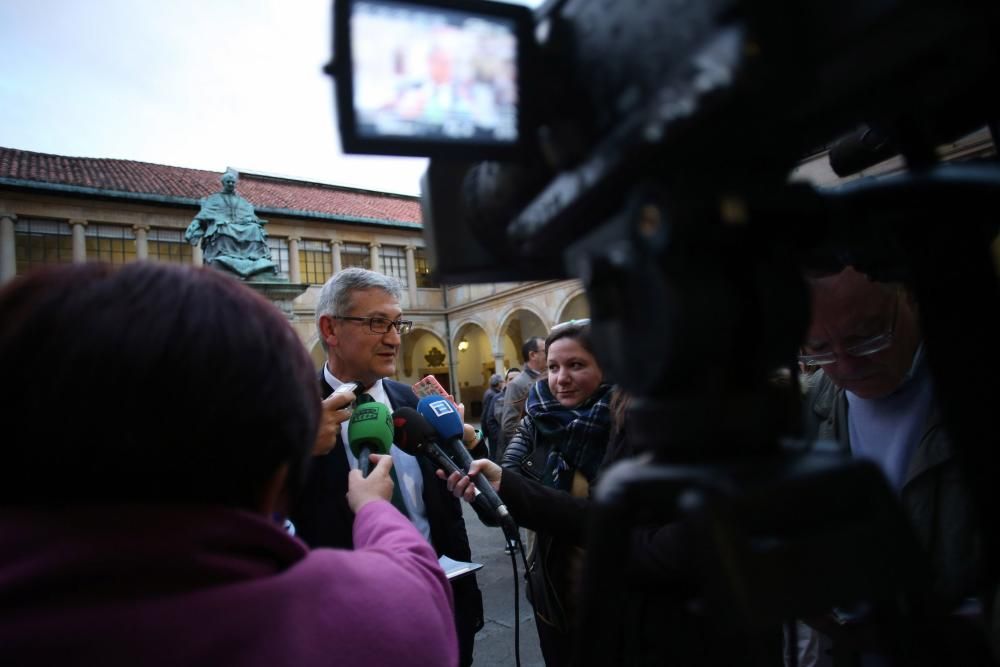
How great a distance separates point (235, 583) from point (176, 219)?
62.3 feet

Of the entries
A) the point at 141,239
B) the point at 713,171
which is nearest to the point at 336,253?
the point at 141,239

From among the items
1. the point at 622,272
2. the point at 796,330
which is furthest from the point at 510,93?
the point at 796,330

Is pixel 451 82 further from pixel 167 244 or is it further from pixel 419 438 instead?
pixel 167 244

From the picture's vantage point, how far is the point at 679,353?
0.39 m

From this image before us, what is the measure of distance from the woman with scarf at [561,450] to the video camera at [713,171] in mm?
1337

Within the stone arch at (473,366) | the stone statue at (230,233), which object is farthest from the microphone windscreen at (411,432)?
the stone arch at (473,366)

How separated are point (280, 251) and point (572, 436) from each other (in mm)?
18090

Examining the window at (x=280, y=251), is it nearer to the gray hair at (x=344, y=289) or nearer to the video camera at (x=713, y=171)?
the gray hair at (x=344, y=289)

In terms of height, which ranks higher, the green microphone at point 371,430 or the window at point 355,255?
the window at point 355,255

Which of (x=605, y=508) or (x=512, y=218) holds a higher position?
(x=512, y=218)

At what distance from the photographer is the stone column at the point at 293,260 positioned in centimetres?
1801

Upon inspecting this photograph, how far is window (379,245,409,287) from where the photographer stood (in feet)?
66.4

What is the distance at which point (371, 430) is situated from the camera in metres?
1.59

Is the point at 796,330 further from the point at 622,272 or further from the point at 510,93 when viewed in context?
the point at 510,93
